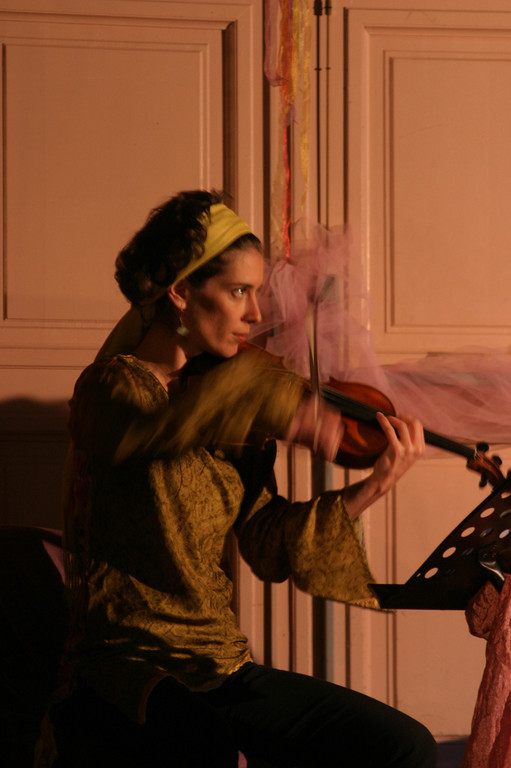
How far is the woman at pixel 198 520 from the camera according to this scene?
48.7 inches

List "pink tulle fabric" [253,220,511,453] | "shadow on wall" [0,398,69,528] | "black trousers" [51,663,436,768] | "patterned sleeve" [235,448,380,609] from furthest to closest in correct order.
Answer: "shadow on wall" [0,398,69,528]
"pink tulle fabric" [253,220,511,453]
"patterned sleeve" [235,448,380,609]
"black trousers" [51,663,436,768]

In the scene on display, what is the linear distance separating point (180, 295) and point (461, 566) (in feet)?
2.10

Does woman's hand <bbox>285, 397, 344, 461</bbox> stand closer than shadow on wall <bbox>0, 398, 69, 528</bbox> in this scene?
Yes

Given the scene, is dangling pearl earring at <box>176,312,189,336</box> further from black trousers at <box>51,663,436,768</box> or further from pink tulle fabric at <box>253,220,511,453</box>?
black trousers at <box>51,663,436,768</box>

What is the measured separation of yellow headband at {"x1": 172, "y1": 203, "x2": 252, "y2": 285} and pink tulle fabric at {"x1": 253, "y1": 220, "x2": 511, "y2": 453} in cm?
43

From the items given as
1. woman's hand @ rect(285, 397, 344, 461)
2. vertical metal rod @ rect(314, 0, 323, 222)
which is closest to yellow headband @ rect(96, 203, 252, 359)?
woman's hand @ rect(285, 397, 344, 461)

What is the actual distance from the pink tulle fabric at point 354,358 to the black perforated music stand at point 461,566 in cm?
69

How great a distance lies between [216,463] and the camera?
1484 mm

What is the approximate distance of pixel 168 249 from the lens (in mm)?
1454

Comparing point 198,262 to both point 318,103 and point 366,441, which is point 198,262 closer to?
point 366,441

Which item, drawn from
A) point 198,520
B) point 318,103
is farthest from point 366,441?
point 318,103

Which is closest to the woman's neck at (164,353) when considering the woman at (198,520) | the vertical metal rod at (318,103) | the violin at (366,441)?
the woman at (198,520)

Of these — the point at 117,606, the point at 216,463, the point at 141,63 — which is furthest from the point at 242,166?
the point at 117,606

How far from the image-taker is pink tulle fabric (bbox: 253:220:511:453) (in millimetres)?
1938
